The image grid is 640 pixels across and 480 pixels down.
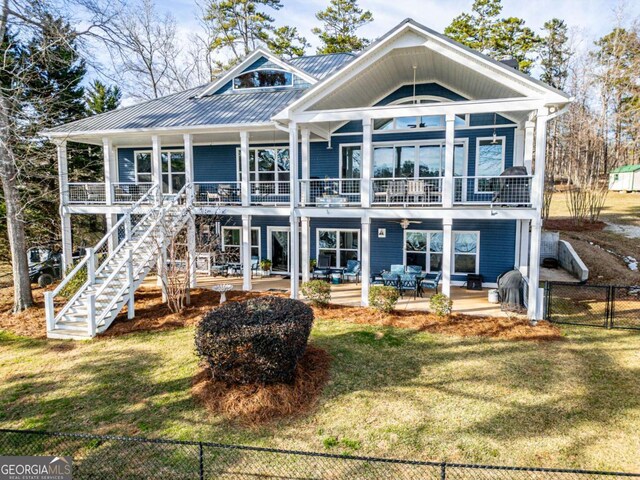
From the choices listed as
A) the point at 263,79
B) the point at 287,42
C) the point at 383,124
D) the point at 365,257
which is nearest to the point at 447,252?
the point at 365,257

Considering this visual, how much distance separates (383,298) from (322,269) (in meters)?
5.15

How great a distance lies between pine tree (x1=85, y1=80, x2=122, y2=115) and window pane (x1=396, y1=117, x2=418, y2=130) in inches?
790

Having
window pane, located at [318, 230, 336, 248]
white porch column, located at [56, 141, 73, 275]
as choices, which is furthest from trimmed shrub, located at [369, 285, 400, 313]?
white porch column, located at [56, 141, 73, 275]

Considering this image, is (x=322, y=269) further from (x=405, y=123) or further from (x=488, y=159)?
(x=488, y=159)

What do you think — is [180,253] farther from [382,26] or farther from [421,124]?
[382,26]

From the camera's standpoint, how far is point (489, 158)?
14875mm

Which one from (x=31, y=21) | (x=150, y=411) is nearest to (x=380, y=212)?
(x=150, y=411)

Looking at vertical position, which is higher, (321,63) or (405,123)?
(321,63)

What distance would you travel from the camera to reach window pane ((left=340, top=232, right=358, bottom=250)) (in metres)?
16.8

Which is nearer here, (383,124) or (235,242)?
(383,124)

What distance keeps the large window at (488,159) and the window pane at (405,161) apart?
7.82 feet

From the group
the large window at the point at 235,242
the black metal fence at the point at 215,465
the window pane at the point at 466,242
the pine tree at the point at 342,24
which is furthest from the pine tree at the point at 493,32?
the black metal fence at the point at 215,465

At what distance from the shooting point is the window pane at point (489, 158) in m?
14.8

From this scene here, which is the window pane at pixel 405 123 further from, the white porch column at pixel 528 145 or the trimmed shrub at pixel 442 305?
the trimmed shrub at pixel 442 305
